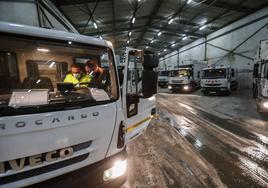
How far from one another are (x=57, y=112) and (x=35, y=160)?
0.40 metres

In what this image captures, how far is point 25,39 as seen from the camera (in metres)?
1.56

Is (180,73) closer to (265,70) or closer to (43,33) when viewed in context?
(265,70)

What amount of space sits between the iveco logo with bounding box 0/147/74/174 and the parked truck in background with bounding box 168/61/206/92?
1495 cm

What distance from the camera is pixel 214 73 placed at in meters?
13.0

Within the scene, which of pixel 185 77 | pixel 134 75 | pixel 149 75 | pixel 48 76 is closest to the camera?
pixel 149 75

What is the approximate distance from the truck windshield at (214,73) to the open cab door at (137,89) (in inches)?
452

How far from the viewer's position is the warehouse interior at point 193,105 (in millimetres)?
2748

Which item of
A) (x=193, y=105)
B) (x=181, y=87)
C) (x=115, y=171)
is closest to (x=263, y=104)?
(x=193, y=105)

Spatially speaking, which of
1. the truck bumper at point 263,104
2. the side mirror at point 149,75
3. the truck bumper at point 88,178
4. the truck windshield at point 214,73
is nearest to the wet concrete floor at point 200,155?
the truck bumper at point 263,104

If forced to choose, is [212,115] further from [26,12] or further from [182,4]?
[182,4]

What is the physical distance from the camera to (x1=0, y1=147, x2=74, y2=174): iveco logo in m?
1.18

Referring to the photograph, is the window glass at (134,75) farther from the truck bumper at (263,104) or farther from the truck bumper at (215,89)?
the truck bumper at (215,89)

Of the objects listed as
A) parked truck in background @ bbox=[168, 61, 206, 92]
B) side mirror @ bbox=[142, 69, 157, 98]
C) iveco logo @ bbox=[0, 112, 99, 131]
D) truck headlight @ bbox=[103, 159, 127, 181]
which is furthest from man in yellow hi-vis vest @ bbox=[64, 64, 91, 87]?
parked truck in background @ bbox=[168, 61, 206, 92]

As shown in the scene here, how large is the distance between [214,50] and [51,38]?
814 inches
